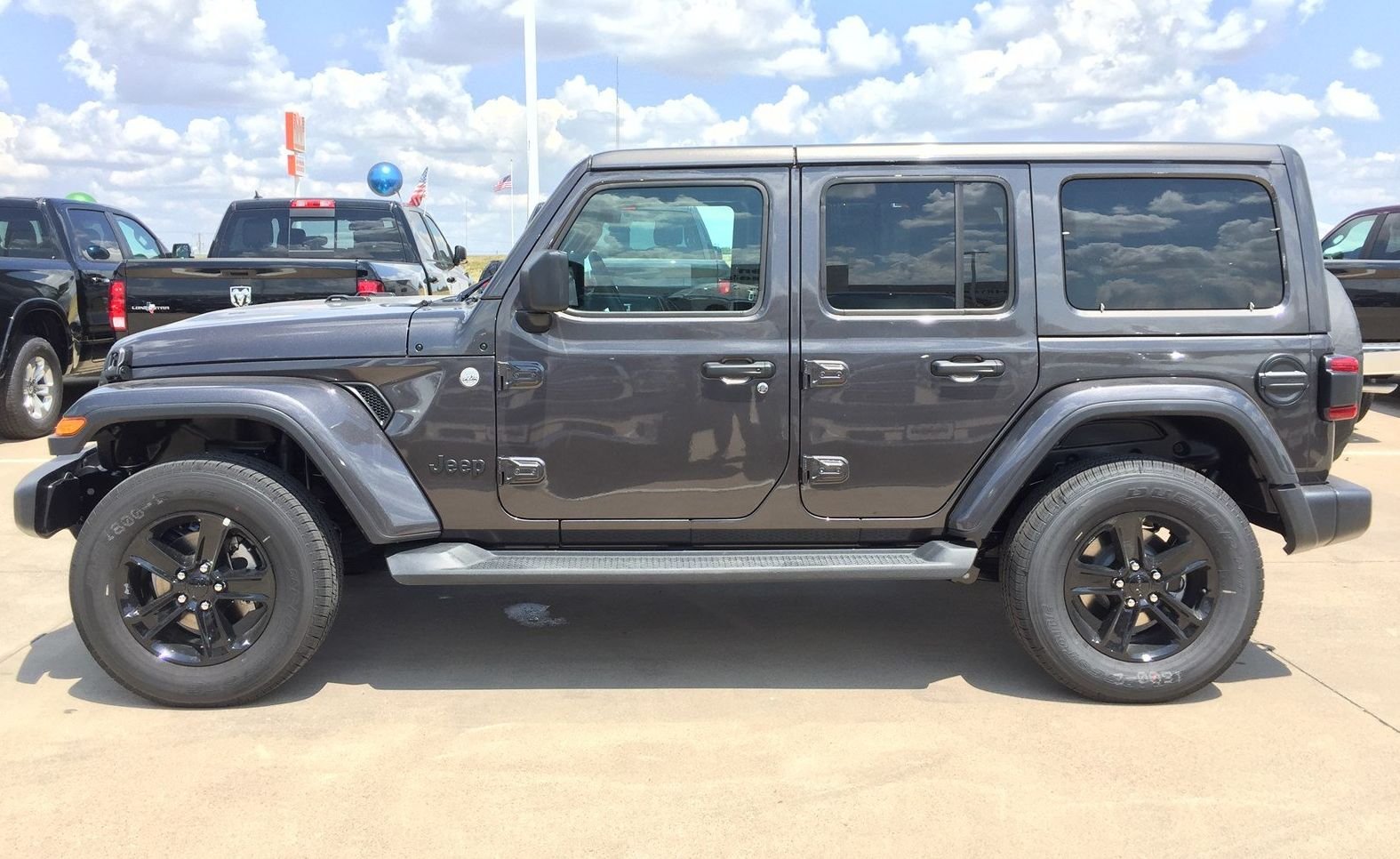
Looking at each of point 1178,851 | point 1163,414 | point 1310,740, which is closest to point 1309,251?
point 1163,414

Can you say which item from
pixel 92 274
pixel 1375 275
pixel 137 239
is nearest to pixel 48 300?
pixel 92 274

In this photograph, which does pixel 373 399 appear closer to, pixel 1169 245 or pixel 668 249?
pixel 668 249

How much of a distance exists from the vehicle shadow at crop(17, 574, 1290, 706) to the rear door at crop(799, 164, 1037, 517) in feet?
2.44

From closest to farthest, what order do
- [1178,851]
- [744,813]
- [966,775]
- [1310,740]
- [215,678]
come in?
[1178,851] → [744,813] → [966,775] → [1310,740] → [215,678]

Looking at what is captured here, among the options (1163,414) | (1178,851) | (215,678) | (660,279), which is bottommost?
(1178,851)

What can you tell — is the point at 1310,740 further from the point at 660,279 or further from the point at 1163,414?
the point at 660,279

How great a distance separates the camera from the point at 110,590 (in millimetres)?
3812

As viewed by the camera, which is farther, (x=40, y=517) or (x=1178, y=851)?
(x=40, y=517)

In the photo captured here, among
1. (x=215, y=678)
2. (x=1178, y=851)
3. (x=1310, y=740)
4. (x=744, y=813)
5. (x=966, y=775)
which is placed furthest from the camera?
(x=215, y=678)

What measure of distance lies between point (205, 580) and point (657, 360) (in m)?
1.68

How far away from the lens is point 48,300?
343 inches

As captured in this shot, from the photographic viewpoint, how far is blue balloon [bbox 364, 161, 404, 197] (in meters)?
24.6

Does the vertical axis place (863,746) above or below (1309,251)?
below

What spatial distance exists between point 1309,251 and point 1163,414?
31.0 inches
